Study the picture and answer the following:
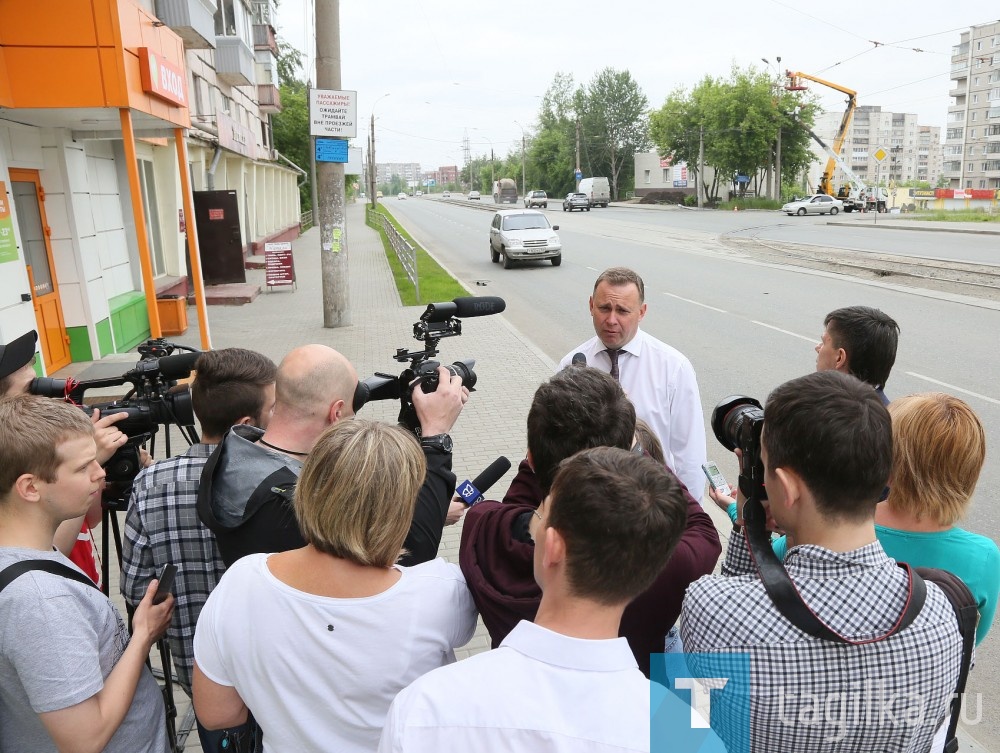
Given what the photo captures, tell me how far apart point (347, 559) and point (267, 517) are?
0.46m

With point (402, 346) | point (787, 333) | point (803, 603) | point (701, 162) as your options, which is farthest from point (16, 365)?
point (701, 162)

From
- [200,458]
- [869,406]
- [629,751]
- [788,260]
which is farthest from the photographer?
[788,260]

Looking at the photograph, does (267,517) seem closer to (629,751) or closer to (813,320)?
(629,751)

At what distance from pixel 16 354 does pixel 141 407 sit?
2.66 feet

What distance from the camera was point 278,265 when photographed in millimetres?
17531

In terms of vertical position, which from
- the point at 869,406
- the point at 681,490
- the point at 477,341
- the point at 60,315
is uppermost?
the point at 869,406

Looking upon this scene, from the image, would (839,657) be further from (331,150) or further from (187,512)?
(331,150)

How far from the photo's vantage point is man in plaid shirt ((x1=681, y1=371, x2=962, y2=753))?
153 centimetres

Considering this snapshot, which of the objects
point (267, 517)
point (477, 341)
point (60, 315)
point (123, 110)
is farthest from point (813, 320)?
point (267, 517)

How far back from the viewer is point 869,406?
165 centimetres

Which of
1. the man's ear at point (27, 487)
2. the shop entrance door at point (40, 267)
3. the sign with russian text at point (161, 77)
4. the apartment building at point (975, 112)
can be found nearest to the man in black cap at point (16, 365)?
the man's ear at point (27, 487)

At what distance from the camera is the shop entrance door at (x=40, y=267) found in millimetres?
8758

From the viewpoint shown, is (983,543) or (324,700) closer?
(324,700)

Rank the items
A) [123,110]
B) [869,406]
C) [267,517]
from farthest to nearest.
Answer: [123,110] < [267,517] < [869,406]
